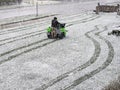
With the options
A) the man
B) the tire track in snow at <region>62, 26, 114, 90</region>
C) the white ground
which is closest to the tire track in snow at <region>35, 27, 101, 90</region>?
the white ground

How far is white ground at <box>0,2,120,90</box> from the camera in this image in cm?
1242

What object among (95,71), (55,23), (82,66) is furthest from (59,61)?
(55,23)

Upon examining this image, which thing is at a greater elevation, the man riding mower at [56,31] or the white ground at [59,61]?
the man riding mower at [56,31]

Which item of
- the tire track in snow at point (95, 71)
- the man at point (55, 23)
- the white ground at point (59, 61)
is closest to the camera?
the tire track in snow at point (95, 71)

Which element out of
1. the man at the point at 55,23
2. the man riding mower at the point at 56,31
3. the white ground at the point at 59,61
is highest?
the man at the point at 55,23

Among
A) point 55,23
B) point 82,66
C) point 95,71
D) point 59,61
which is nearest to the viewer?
point 95,71

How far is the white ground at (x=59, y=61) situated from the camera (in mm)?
12422

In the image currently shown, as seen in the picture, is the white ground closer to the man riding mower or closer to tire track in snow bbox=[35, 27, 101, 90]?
tire track in snow bbox=[35, 27, 101, 90]

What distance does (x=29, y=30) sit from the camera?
82.3 ft

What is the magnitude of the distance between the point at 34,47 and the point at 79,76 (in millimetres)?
5929

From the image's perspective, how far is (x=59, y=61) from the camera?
1532 cm

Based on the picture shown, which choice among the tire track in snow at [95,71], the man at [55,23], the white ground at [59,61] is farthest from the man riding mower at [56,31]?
the tire track in snow at [95,71]

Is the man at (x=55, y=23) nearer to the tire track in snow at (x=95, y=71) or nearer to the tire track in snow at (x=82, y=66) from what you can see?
the tire track in snow at (x=82, y=66)

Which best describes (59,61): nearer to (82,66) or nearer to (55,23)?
(82,66)
